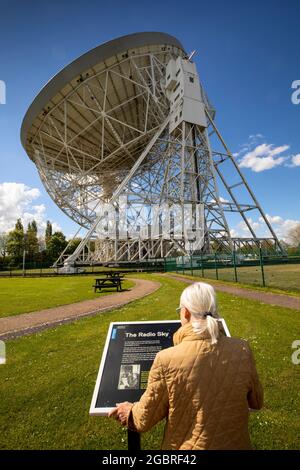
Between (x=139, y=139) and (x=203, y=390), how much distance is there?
85.1ft

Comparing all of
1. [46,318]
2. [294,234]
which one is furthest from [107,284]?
[294,234]

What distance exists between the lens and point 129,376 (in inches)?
85.6

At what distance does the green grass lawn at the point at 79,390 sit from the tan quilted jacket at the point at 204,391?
146 centimetres

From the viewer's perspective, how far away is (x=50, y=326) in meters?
6.98

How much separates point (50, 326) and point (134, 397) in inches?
221

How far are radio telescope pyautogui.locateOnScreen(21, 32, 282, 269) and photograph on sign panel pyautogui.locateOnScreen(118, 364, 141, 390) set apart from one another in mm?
21790

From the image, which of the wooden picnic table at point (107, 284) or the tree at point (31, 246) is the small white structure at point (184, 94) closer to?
the wooden picnic table at point (107, 284)

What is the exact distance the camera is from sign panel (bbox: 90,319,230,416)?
204cm

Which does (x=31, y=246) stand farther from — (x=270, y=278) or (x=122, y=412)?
(x=122, y=412)

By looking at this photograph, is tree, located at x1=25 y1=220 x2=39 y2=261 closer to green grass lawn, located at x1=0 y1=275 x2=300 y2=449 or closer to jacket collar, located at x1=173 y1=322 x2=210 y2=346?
green grass lawn, located at x1=0 y1=275 x2=300 y2=449
